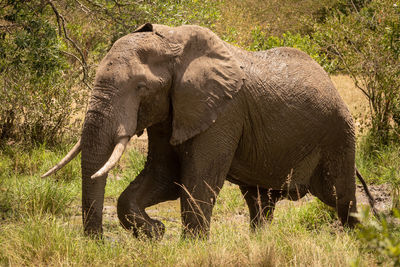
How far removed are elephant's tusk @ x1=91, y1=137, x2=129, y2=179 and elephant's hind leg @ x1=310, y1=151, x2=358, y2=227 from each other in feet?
7.10

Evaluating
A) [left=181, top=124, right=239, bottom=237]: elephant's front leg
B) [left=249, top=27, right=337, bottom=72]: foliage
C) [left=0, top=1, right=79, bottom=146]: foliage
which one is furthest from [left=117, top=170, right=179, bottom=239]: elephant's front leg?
[left=249, top=27, right=337, bottom=72]: foliage

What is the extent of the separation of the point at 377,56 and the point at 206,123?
19.6 feet

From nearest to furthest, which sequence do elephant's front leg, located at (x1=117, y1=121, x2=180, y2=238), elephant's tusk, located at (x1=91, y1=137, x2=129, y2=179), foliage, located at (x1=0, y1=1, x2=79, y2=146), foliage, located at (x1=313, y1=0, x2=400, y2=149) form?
elephant's tusk, located at (x1=91, y1=137, x2=129, y2=179)
elephant's front leg, located at (x1=117, y1=121, x2=180, y2=238)
foliage, located at (x1=0, y1=1, x2=79, y2=146)
foliage, located at (x1=313, y1=0, x2=400, y2=149)

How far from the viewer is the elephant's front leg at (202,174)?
5195 millimetres

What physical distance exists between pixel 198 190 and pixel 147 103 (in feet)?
2.74

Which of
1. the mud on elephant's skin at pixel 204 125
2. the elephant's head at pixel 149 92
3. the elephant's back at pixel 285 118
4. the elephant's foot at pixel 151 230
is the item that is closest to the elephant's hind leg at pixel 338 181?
the mud on elephant's skin at pixel 204 125

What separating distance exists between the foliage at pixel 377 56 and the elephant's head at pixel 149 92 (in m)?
5.25

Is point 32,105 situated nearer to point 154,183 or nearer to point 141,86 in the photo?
point 154,183

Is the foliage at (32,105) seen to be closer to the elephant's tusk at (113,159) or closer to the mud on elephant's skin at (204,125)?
the mud on elephant's skin at (204,125)

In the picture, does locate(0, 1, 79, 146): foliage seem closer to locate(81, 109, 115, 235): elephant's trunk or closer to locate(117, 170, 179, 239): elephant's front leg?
locate(117, 170, 179, 239): elephant's front leg

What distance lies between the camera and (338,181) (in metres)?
6.06

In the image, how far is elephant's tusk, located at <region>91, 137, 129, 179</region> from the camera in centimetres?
448

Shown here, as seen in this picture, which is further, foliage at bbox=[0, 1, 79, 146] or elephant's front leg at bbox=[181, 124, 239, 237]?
foliage at bbox=[0, 1, 79, 146]

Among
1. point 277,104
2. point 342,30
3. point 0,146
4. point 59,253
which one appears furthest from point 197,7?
point 59,253
